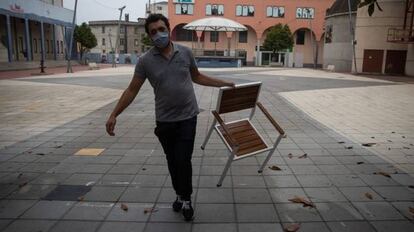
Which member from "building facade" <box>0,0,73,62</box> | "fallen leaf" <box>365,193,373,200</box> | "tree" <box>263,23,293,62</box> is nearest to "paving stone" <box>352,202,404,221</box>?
"fallen leaf" <box>365,193,373,200</box>

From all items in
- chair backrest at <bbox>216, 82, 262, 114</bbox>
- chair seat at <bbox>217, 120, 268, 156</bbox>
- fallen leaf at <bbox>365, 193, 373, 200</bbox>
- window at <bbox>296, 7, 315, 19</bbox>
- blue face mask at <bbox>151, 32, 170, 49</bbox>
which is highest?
window at <bbox>296, 7, 315, 19</bbox>

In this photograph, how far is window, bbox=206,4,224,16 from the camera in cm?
5412

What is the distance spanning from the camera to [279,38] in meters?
51.7

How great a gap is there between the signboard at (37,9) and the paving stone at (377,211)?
104 feet

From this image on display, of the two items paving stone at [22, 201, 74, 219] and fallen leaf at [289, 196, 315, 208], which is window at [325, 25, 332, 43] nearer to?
fallen leaf at [289, 196, 315, 208]

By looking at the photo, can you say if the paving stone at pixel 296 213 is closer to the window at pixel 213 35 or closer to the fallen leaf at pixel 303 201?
the fallen leaf at pixel 303 201

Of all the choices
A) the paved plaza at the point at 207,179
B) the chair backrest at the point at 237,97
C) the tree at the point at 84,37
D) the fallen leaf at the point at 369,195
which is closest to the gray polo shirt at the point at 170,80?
the chair backrest at the point at 237,97

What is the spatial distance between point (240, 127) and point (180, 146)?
69.3 inches

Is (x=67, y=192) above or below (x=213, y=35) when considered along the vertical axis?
below

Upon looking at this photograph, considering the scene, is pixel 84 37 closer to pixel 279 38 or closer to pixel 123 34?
pixel 279 38

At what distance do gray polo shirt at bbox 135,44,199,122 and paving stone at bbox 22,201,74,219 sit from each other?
1.40 m

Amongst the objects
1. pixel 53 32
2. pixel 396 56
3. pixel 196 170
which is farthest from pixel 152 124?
pixel 53 32

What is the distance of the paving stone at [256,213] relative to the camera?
3.72m

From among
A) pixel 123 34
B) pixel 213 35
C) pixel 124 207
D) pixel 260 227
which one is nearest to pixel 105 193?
pixel 124 207
